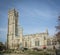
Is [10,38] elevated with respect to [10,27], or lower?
lower

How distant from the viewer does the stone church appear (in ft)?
148

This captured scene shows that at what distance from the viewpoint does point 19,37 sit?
49812 millimetres

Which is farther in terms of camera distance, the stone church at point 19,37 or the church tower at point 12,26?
the church tower at point 12,26

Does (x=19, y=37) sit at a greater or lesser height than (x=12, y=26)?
lesser

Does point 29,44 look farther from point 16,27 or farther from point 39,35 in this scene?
point 16,27

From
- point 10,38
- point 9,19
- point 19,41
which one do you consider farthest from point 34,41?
point 9,19

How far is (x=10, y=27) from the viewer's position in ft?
181

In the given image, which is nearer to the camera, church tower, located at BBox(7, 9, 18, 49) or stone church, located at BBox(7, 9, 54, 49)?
stone church, located at BBox(7, 9, 54, 49)

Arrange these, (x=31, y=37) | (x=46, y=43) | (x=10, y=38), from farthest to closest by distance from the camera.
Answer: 1. (x=10, y=38)
2. (x=31, y=37)
3. (x=46, y=43)

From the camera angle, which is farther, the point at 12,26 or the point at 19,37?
the point at 12,26

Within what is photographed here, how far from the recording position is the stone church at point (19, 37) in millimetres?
45244

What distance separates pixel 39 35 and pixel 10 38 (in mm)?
10990

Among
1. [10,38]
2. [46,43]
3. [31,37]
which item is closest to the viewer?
[46,43]

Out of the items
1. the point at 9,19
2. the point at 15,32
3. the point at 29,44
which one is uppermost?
the point at 9,19
